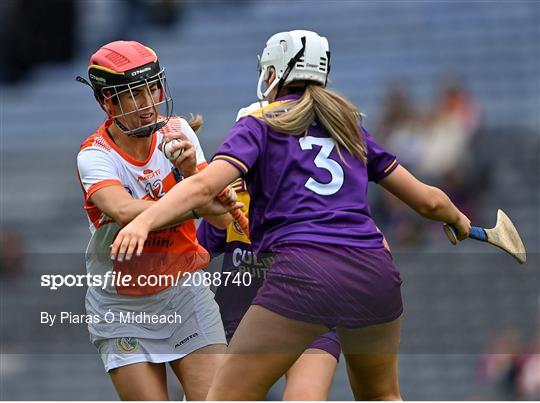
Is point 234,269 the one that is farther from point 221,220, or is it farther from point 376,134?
point 376,134

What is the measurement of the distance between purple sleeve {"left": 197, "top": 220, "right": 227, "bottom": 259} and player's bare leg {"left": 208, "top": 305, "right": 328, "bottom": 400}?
127 cm

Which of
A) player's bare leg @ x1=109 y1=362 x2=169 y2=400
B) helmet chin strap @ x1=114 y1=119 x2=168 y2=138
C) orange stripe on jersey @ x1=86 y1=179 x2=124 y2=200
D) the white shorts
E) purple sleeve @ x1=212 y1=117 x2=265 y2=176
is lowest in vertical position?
player's bare leg @ x1=109 y1=362 x2=169 y2=400

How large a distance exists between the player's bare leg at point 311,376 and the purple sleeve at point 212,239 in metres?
0.66

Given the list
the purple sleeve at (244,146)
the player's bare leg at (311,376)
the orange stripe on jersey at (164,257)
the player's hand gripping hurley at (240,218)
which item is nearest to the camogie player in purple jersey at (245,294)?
the player's bare leg at (311,376)

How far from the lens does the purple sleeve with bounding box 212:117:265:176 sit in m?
4.12

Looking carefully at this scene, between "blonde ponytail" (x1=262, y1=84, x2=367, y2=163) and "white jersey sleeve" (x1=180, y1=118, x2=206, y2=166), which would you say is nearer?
"blonde ponytail" (x1=262, y1=84, x2=367, y2=163)

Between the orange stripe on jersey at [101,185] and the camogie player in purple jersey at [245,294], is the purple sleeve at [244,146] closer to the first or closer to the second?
the orange stripe on jersey at [101,185]

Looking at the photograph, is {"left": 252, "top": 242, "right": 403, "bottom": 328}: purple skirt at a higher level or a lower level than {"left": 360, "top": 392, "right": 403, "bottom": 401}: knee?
higher

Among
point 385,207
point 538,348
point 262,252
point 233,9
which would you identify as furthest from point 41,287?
point 262,252

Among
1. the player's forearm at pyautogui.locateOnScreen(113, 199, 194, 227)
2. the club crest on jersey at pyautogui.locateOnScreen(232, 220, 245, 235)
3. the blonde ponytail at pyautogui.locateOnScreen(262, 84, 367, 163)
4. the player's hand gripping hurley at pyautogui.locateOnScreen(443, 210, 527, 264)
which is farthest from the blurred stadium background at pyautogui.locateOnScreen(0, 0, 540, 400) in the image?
the blonde ponytail at pyautogui.locateOnScreen(262, 84, 367, 163)

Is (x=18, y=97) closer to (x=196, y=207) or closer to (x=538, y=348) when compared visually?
(x=538, y=348)

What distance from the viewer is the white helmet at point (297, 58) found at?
4457 mm

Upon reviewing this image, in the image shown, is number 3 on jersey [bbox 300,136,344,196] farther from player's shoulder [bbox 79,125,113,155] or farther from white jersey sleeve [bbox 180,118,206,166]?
player's shoulder [bbox 79,125,113,155]

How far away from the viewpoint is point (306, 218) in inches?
163
